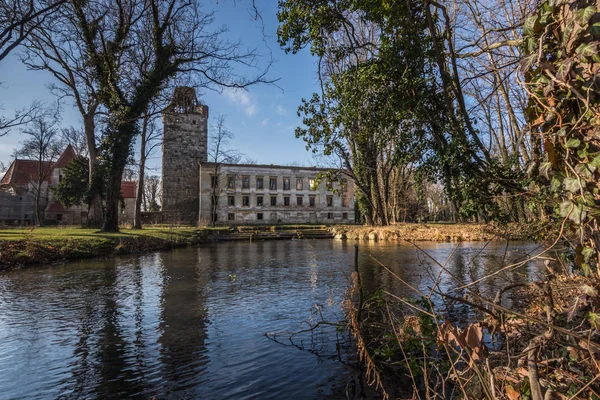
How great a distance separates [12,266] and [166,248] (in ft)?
27.9

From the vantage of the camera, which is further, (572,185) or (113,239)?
(113,239)

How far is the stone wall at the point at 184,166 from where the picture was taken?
5097 cm

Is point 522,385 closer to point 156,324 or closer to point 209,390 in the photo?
point 209,390

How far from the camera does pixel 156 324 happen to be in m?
5.76

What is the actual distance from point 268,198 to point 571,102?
2081 inches

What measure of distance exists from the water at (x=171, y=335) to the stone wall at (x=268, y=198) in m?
41.8

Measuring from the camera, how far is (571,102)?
1.98 meters

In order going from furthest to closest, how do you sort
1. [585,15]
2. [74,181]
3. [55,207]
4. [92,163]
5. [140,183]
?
[55,207] → [74,181] → [140,183] → [92,163] → [585,15]

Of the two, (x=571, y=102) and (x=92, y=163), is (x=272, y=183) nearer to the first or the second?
(x=92, y=163)

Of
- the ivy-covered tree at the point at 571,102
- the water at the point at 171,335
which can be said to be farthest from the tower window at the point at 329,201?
the ivy-covered tree at the point at 571,102

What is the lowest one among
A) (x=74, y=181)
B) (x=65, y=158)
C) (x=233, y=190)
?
(x=74, y=181)

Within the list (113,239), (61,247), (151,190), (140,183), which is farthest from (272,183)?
(61,247)

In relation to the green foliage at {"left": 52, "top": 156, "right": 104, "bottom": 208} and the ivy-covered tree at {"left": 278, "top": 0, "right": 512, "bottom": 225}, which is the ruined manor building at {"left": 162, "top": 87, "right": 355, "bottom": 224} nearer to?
the green foliage at {"left": 52, "top": 156, "right": 104, "bottom": 208}

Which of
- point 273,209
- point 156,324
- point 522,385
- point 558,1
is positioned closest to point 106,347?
point 156,324
